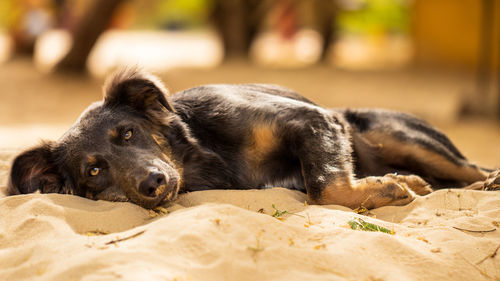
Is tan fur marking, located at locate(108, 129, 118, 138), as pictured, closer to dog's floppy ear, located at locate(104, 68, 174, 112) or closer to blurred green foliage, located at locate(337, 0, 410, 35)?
dog's floppy ear, located at locate(104, 68, 174, 112)

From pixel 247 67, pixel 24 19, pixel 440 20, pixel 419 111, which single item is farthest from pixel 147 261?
pixel 24 19

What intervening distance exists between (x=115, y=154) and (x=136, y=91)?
562mm

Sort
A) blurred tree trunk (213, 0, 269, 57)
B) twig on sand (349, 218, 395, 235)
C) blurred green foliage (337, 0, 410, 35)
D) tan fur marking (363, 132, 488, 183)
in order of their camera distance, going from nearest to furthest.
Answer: twig on sand (349, 218, 395, 235), tan fur marking (363, 132, 488, 183), blurred tree trunk (213, 0, 269, 57), blurred green foliage (337, 0, 410, 35)

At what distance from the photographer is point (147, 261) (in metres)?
2.47

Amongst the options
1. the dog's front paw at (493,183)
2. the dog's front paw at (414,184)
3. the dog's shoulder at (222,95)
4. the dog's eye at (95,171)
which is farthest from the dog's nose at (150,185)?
the dog's front paw at (493,183)

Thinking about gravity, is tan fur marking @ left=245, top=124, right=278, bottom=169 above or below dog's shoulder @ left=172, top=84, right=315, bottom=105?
below

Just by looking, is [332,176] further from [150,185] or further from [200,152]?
[150,185]

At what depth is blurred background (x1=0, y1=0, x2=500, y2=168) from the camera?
1053cm

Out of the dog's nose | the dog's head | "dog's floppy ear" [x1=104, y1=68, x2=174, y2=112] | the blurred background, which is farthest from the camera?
the blurred background

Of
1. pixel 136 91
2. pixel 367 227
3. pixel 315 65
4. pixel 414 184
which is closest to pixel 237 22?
pixel 315 65

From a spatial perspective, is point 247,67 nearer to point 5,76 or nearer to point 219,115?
point 5,76

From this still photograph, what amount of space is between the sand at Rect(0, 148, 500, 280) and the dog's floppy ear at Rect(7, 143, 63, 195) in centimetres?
23

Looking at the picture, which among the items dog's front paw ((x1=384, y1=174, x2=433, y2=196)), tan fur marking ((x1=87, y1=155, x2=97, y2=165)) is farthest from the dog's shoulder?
Answer: dog's front paw ((x1=384, y1=174, x2=433, y2=196))

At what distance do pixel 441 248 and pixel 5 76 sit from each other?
42.9 feet
